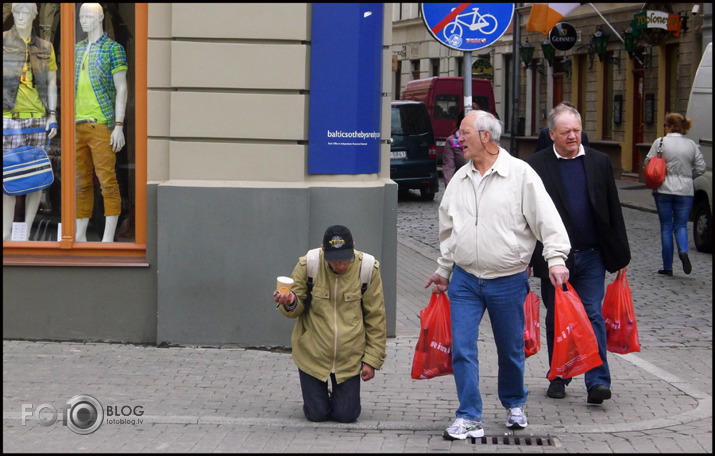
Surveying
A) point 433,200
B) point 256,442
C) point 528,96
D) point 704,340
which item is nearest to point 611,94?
point 528,96

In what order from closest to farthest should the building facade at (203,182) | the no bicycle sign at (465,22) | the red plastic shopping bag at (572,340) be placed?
the red plastic shopping bag at (572,340), the building facade at (203,182), the no bicycle sign at (465,22)

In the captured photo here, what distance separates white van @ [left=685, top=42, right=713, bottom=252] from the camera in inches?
587

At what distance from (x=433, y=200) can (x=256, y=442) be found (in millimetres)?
17242

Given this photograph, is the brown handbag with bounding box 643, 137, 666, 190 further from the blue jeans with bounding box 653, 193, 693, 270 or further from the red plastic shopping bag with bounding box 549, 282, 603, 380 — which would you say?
the red plastic shopping bag with bounding box 549, 282, 603, 380

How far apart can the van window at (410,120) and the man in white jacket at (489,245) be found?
15851 mm

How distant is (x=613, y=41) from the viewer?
30250 mm

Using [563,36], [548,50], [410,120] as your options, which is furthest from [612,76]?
[410,120]

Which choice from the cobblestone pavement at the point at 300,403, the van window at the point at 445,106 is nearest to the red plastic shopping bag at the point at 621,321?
the cobblestone pavement at the point at 300,403

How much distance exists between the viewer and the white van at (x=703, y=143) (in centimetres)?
1491

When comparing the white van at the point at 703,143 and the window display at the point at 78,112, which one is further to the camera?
the white van at the point at 703,143

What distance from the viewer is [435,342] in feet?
21.1

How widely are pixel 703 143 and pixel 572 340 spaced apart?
9.83 metres

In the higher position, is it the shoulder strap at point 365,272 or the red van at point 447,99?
the red van at point 447,99

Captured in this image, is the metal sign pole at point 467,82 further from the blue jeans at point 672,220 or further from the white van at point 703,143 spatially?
the white van at point 703,143
